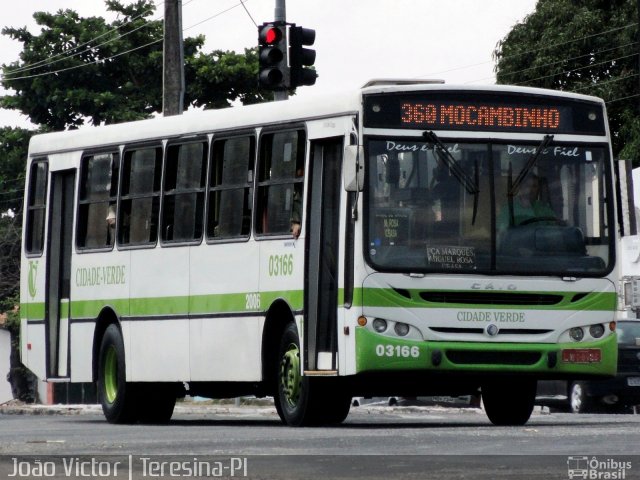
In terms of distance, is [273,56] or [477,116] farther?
[273,56]

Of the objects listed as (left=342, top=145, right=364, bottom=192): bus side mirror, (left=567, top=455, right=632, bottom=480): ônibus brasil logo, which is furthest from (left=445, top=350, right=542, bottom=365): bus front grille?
(left=567, top=455, right=632, bottom=480): ônibus brasil logo

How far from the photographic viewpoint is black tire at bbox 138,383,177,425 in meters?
20.4

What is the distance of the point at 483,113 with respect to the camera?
55.4ft

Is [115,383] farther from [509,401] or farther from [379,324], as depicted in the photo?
[379,324]

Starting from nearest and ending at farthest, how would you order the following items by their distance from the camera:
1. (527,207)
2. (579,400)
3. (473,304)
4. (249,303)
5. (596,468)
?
(596,468) → (473,304) → (527,207) → (249,303) → (579,400)

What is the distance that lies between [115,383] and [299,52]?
14.6ft

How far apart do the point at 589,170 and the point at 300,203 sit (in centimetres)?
251

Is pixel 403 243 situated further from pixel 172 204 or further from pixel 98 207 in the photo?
pixel 98 207

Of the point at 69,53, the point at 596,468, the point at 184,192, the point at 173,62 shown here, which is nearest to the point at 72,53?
the point at 69,53

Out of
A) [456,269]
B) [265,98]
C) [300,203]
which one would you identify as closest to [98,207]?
[300,203]

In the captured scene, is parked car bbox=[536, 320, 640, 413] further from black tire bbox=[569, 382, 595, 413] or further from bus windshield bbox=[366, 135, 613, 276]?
bus windshield bbox=[366, 135, 613, 276]

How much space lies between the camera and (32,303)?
21.7 metres

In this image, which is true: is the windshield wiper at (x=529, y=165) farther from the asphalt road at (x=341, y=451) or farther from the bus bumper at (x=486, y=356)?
the asphalt road at (x=341, y=451)

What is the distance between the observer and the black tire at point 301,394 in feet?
55.3
